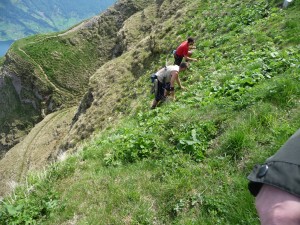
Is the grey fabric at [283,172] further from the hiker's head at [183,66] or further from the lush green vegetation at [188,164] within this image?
A: the hiker's head at [183,66]

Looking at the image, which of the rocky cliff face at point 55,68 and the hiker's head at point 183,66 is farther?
the rocky cliff face at point 55,68

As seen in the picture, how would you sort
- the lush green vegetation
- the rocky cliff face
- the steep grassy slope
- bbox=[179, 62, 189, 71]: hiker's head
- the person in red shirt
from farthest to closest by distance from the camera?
1. the steep grassy slope
2. the rocky cliff face
3. the person in red shirt
4. bbox=[179, 62, 189, 71]: hiker's head
5. the lush green vegetation

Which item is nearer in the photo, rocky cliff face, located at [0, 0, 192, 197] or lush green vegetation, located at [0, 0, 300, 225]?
lush green vegetation, located at [0, 0, 300, 225]

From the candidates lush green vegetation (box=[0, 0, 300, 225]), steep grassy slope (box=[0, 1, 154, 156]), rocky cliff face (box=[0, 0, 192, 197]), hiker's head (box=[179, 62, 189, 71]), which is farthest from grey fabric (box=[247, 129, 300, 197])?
steep grassy slope (box=[0, 1, 154, 156])

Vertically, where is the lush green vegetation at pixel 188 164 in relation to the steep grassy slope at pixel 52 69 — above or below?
above

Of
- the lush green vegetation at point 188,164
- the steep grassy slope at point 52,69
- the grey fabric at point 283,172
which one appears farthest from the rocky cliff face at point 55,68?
the grey fabric at point 283,172

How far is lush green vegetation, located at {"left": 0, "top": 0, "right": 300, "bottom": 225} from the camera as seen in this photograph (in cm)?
577

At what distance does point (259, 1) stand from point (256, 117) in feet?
43.9

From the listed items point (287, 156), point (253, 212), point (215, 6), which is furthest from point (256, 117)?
point (215, 6)

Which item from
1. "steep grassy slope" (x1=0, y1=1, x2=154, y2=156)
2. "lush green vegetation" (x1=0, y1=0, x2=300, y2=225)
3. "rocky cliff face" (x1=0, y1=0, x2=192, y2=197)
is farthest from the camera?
"steep grassy slope" (x1=0, y1=1, x2=154, y2=156)

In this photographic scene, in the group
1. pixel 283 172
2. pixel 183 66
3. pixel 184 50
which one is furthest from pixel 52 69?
pixel 283 172

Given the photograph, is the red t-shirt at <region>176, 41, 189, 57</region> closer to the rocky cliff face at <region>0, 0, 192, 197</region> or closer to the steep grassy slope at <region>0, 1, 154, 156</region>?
the rocky cliff face at <region>0, 0, 192, 197</region>

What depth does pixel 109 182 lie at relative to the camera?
7.36m

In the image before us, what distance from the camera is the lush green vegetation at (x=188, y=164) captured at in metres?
5.77
